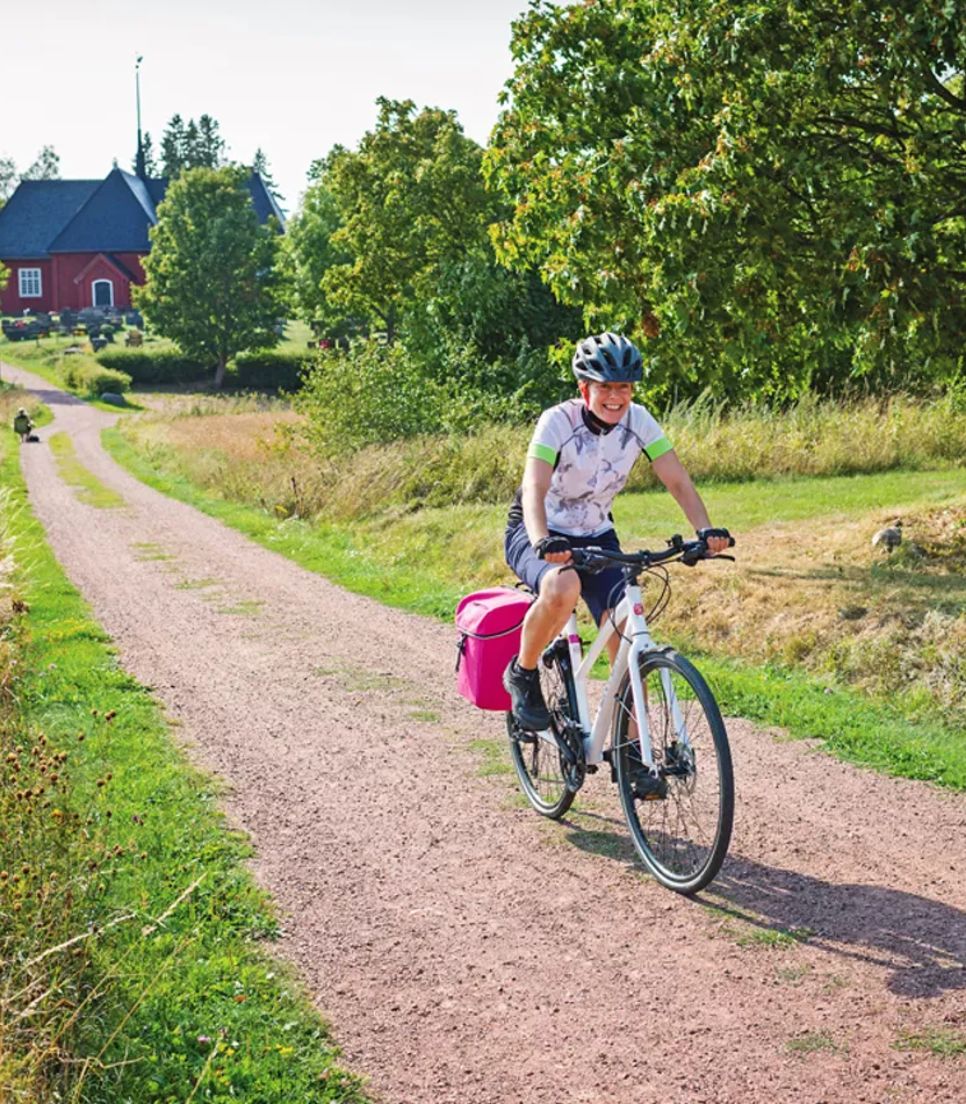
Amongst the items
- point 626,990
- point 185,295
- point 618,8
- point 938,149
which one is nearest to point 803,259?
point 938,149

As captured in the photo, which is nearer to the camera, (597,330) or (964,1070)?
(964,1070)

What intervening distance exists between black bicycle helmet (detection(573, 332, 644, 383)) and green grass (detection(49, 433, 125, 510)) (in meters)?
19.0

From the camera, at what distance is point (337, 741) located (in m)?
8.34

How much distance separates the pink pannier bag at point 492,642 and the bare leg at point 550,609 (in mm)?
402

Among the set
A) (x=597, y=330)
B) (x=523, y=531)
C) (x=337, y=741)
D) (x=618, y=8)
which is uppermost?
(x=618, y=8)

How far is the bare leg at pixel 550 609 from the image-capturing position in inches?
232

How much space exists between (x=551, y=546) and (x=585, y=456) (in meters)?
0.61

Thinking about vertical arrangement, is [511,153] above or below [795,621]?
above

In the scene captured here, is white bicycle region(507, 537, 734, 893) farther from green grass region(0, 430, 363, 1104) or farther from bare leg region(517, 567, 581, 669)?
green grass region(0, 430, 363, 1104)


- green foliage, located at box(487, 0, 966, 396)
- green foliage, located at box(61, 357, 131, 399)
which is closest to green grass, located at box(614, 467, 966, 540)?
green foliage, located at box(487, 0, 966, 396)

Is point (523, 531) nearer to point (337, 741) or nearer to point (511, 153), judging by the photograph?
point (337, 741)

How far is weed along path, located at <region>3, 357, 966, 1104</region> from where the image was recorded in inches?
167

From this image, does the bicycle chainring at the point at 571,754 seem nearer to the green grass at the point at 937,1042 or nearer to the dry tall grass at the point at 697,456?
the green grass at the point at 937,1042

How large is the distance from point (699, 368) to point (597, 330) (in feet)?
5.94
